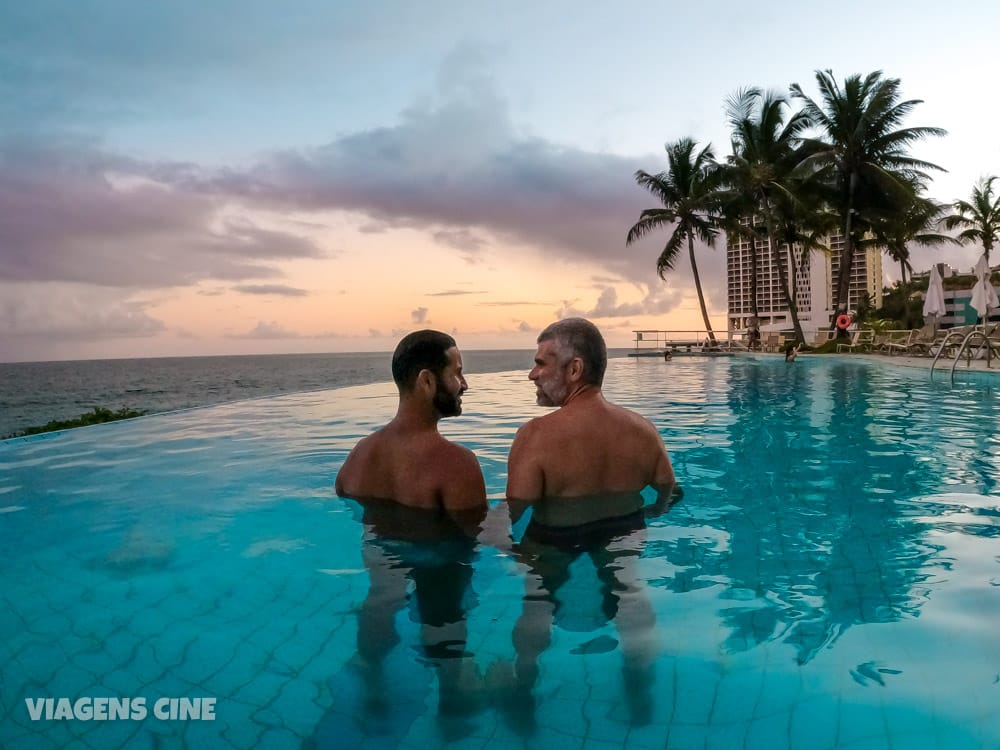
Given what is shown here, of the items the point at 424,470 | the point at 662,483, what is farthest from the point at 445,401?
the point at 662,483

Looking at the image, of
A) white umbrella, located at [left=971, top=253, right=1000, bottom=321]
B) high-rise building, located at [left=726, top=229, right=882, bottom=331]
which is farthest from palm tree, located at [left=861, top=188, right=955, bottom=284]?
high-rise building, located at [left=726, top=229, right=882, bottom=331]

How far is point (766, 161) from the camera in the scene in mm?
32156

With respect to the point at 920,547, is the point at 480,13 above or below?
above

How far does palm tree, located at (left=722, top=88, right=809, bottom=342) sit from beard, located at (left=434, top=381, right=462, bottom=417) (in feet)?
102

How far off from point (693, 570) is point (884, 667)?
966 mm

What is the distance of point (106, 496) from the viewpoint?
5.04m

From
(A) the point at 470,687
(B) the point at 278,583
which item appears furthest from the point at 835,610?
(B) the point at 278,583

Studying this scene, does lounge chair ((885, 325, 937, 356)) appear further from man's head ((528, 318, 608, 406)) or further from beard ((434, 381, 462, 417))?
beard ((434, 381, 462, 417))

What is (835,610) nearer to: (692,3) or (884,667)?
(884,667)

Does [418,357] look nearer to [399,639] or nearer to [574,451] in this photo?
[574,451]

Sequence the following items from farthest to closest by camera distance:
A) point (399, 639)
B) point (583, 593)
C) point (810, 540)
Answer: point (810, 540) → point (583, 593) → point (399, 639)

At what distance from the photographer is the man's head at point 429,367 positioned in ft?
9.50

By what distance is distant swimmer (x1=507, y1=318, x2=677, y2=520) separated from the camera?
295 cm

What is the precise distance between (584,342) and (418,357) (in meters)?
0.75
